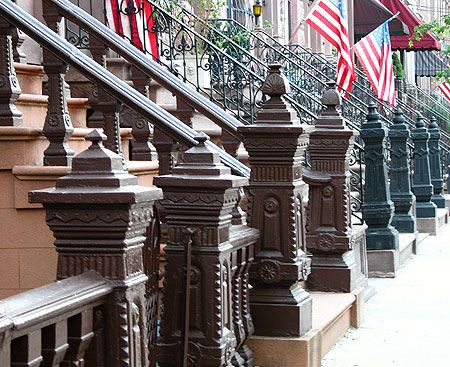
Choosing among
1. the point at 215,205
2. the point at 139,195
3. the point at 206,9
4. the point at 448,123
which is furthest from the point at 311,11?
the point at 448,123

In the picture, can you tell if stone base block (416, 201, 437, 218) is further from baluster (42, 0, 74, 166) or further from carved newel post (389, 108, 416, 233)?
baluster (42, 0, 74, 166)

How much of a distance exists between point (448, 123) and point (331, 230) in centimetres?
2530

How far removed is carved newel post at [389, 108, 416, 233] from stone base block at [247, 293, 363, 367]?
6325 mm

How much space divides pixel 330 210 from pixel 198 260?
3342 millimetres

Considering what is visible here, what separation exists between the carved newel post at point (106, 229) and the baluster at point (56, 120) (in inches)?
99.6

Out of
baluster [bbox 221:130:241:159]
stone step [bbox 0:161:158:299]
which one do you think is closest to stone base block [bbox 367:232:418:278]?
baluster [bbox 221:130:241:159]

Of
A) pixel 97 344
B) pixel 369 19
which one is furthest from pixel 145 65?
pixel 369 19

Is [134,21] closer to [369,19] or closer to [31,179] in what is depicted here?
[31,179]

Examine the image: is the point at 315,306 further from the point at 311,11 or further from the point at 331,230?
the point at 311,11

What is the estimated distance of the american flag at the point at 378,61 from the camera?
16797 millimetres

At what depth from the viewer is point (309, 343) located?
677 cm

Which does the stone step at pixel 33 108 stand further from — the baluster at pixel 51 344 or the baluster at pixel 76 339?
the baluster at pixel 51 344

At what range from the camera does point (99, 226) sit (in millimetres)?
4156

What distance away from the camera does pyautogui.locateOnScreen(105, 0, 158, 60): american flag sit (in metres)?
11.9
